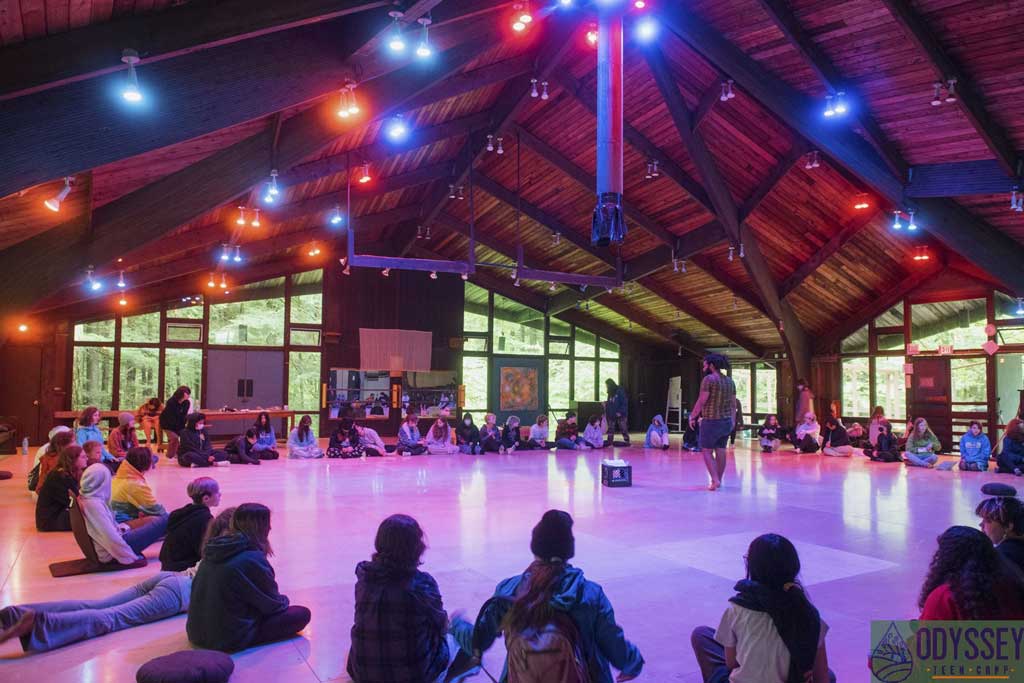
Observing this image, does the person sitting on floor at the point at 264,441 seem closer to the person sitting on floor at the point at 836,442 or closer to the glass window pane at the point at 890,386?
the person sitting on floor at the point at 836,442

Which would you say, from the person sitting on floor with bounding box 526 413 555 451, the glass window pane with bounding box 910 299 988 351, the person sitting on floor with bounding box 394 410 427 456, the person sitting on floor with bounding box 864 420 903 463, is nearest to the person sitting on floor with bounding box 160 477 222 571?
the person sitting on floor with bounding box 394 410 427 456

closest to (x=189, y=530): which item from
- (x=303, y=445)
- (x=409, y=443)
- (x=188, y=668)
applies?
(x=188, y=668)

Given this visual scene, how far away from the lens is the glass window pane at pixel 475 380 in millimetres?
19203

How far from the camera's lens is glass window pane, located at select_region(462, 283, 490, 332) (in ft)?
63.6

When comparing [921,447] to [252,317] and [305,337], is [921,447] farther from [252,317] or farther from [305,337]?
[252,317]

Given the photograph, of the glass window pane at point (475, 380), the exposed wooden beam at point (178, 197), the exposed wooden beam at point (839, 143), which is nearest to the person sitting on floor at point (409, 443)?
the glass window pane at point (475, 380)

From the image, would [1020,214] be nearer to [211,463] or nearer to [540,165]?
[540,165]

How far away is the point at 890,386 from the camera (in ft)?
50.9

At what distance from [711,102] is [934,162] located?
3154 mm

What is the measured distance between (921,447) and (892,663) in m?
11.6

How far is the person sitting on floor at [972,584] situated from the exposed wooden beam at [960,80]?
6413mm

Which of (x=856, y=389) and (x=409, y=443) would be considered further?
(x=856, y=389)

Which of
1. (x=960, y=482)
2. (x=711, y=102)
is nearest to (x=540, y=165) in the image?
(x=711, y=102)

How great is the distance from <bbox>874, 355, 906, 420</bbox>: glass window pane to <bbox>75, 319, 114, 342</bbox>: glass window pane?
57.3ft
